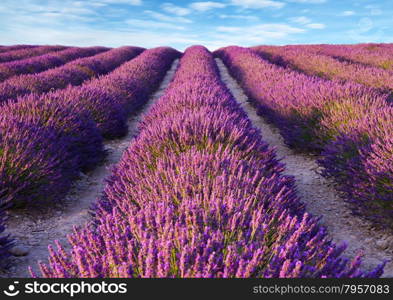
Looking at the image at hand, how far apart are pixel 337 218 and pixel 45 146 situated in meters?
3.15

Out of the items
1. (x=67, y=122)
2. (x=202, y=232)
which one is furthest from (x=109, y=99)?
(x=202, y=232)

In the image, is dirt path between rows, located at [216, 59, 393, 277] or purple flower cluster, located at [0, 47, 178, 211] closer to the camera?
dirt path between rows, located at [216, 59, 393, 277]

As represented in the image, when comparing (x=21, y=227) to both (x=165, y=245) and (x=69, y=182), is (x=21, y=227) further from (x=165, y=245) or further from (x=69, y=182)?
(x=165, y=245)

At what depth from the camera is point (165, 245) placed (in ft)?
5.32

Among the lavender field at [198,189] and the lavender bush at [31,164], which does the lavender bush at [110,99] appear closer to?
the lavender field at [198,189]

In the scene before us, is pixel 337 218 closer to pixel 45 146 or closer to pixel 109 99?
pixel 45 146

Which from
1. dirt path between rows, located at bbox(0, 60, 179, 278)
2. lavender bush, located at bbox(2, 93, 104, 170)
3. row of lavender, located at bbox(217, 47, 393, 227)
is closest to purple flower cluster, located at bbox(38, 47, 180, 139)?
lavender bush, located at bbox(2, 93, 104, 170)

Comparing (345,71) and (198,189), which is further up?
(345,71)

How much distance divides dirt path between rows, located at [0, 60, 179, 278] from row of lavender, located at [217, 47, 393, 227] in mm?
2403

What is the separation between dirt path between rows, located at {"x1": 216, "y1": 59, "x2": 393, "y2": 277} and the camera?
308 cm

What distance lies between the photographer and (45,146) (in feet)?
13.6

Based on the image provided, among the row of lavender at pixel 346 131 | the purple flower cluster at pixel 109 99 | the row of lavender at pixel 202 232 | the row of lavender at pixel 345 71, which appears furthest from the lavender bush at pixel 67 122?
the row of lavender at pixel 345 71

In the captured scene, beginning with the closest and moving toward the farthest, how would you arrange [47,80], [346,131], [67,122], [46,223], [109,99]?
[46,223] < [346,131] < [67,122] < [109,99] < [47,80]

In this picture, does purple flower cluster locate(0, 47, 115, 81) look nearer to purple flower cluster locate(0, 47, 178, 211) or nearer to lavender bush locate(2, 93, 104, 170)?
purple flower cluster locate(0, 47, 178, 211)
